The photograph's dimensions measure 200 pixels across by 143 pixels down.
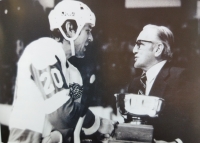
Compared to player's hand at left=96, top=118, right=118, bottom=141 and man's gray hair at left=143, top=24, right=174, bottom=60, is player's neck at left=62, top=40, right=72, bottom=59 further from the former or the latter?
man's gray hair at left=143, top=24, right=174, bottom=60

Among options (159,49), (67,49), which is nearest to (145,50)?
(159,49)

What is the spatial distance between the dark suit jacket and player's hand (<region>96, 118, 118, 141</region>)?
0.26m

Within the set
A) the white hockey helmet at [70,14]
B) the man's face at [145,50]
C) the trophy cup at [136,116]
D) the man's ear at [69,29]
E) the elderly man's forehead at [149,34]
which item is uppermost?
the white hockey helmet at [70,14]

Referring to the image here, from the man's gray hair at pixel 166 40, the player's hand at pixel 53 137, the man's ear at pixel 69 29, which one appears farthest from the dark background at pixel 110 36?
the player's hand at pixel 53 137

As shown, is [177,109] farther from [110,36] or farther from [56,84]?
[56,84]

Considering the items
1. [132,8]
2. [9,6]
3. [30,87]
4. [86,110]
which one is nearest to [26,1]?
[9,6]

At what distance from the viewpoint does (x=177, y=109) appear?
186 centimetres

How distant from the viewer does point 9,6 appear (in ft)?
6.58

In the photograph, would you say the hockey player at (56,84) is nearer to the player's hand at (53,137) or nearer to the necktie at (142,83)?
the player's hand at (53,137)

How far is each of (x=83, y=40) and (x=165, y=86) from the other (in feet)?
2.00

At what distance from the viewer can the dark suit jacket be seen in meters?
1.85

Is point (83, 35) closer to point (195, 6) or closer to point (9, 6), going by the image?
point (9, 6)

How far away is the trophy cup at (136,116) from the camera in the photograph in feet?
6.08

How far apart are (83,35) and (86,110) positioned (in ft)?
1.62
